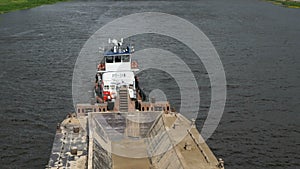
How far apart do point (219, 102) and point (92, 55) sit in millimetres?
22996

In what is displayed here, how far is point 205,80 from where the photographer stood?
147ft

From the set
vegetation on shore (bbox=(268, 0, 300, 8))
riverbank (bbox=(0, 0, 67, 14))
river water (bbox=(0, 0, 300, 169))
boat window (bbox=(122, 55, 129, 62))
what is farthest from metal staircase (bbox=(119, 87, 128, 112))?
vegetation on shore (bbox=(268, 0, 300, 8))

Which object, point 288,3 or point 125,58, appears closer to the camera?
point 125,58

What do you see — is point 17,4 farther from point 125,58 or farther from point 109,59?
point 125,58

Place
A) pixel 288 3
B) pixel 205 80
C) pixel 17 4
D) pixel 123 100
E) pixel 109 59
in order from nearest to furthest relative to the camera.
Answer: pixel 123 100 < pixel 109 59 < pixel 205 80 < pixel 17 4 < pixel 288 3

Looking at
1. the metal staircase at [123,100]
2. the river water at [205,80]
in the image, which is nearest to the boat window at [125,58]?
Result: the metal staircase at [123,100]

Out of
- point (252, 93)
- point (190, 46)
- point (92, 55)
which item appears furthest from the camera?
point (190, 46)

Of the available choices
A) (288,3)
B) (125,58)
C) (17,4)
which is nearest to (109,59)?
(125,58)

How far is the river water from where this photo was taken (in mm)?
29656

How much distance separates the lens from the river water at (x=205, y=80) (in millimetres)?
29656

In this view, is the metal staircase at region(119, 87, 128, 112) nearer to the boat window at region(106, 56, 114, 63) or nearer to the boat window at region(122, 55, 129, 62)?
the boat window at region(122, 55, 129, 62)

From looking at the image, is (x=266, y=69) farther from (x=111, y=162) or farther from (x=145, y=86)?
(x=111, y=162)

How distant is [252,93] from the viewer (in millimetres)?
41156

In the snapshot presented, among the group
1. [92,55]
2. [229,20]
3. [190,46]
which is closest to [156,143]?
[92,55]
